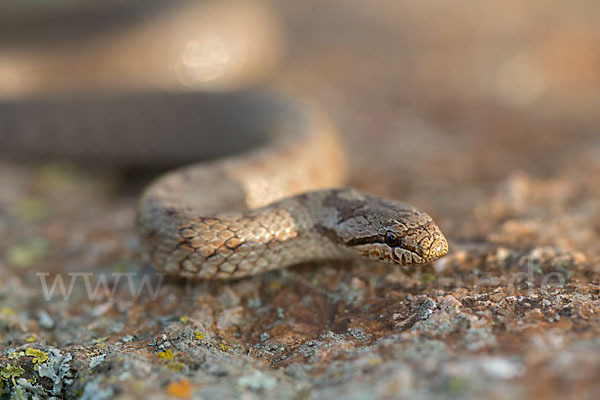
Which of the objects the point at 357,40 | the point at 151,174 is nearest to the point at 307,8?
the point at 357,40

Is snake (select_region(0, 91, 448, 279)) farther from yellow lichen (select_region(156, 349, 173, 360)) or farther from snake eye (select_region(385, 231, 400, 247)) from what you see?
yellow lichen (select_region(156, 349, 173, 360))

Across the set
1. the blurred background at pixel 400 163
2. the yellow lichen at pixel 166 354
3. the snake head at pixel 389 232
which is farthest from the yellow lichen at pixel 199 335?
the snake head at pixel 389 232

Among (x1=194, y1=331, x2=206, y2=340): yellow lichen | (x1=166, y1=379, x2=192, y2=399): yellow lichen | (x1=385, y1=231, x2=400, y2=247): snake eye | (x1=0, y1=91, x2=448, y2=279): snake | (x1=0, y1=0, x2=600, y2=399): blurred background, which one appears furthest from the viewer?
(x1=0, y1=91, x2=448, y2=279): snake

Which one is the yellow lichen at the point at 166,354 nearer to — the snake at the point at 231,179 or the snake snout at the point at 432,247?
the snake at the point at 231,179

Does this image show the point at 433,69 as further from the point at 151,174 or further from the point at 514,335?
the point at 514,335

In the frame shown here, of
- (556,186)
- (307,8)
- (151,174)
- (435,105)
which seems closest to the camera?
(556,186)

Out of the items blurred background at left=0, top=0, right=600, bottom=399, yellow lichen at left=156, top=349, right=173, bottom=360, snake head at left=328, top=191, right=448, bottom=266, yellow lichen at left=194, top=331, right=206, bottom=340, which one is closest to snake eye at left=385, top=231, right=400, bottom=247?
snake head at left=328, top=191, right=448, bottom=266

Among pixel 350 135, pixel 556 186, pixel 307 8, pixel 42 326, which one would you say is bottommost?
pixel 42 326
